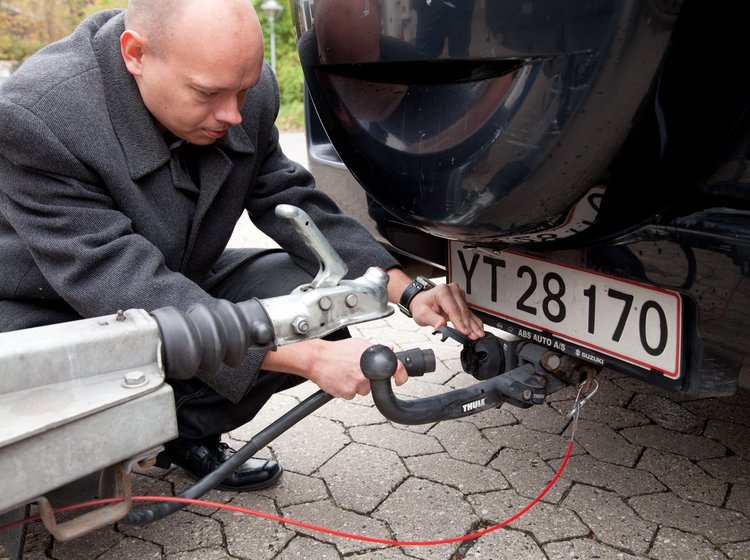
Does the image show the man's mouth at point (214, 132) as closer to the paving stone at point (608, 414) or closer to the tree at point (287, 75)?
the paving stone at point (608, 414)

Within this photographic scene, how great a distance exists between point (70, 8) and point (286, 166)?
25.1m

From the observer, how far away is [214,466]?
186 centimetres

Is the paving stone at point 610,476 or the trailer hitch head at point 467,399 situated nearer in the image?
the trailer hitch head at point 467,399

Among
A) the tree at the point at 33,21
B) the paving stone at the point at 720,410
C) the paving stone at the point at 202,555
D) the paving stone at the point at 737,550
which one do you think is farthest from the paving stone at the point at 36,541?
the tree at the point at 33,21

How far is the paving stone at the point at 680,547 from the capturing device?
5.27ft

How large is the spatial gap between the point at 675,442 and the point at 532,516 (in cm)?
61

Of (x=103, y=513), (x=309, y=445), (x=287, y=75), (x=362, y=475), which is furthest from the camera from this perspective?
(x=287, y=75)

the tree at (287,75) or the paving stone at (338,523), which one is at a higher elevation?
the paving stone at (338,523)

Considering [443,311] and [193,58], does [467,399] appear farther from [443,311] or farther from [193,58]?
[193,58]

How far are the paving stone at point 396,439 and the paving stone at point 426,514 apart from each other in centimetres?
17

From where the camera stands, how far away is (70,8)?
23.9m

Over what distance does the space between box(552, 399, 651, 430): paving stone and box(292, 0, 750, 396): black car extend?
0.80 metres

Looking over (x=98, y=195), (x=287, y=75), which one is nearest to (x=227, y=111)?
(x=98, y=195)

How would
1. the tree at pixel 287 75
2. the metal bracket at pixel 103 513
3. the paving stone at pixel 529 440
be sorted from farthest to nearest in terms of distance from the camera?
the tree at pixel 287 75, the paving stone at pixel 529 440, the metal bracket at pixel 103 513
